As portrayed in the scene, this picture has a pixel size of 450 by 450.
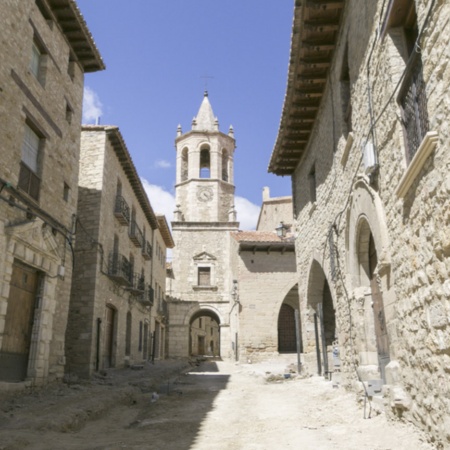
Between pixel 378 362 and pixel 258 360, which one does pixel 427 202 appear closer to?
pixel 378 362

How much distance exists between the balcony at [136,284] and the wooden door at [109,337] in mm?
1542

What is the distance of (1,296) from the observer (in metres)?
7.93

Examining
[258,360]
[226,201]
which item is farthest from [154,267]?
[226,201]

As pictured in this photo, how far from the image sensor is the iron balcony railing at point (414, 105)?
14.2 feet

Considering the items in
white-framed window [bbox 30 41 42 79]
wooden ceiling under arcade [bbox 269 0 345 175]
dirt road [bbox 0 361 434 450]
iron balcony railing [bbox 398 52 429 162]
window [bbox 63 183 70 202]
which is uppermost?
white-framed window [bbox 30 41 42 79]

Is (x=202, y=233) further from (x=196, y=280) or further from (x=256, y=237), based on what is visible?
(x=256, y=237)

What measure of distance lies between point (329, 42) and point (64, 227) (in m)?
6.98

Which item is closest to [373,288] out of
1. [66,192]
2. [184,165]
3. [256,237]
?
[66,192]

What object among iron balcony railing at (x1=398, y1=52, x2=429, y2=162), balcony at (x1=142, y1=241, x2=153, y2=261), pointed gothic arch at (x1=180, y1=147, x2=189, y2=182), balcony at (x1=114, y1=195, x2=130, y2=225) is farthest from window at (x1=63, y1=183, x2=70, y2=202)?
pointed gothic arch at (x1=180, y1=147, x2=189, y2=182)

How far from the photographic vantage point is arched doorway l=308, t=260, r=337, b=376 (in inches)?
426

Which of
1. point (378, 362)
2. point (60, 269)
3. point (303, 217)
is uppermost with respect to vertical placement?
point (303, 217)

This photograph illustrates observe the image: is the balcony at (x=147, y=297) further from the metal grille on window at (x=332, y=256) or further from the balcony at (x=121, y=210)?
the metal grille on window at (x=332, y=256)

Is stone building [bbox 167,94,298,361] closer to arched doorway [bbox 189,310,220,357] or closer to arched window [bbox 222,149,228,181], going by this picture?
arched window [bbox 222,149,228,181]

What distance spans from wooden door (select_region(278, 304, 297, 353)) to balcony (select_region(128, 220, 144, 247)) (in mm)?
8350
